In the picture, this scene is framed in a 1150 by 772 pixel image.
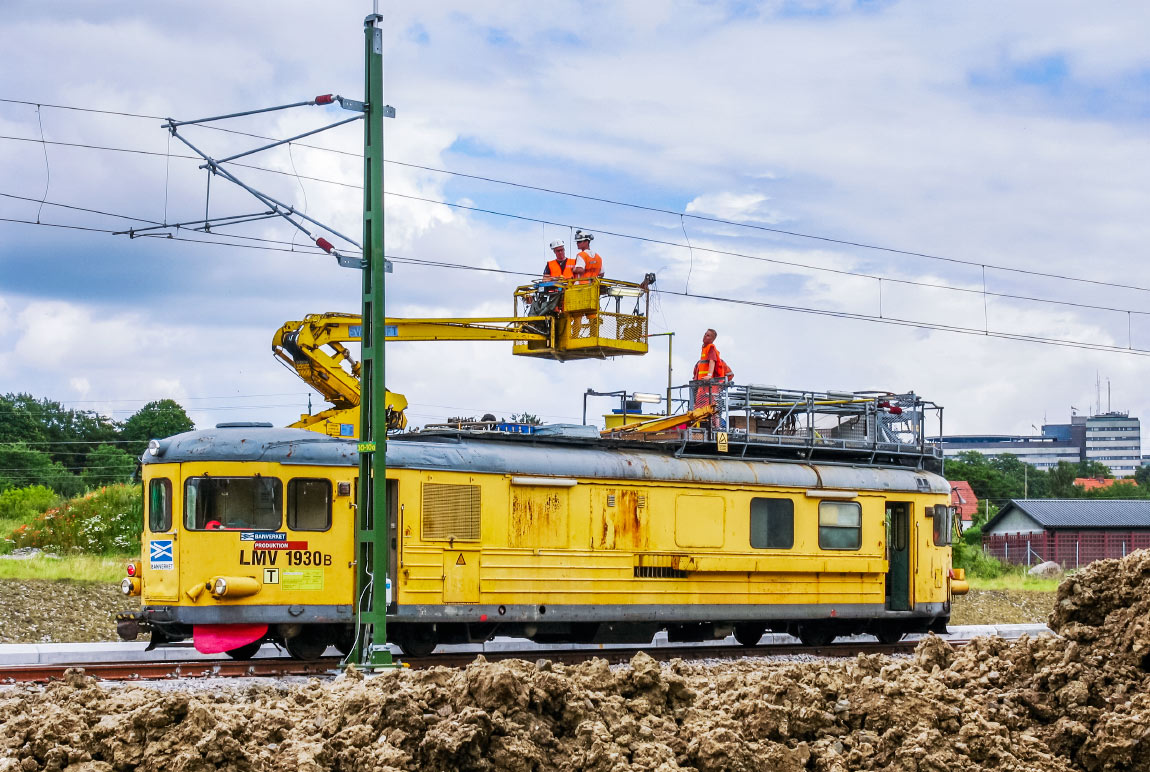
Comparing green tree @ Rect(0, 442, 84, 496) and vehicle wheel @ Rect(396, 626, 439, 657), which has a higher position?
green tree @ Rect(0, 442, 84, 496)

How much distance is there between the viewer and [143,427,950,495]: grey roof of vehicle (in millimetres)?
15672

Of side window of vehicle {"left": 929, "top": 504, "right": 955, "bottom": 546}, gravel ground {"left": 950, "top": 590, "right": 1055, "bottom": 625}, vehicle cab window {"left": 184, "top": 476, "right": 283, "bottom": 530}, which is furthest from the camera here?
gravel ground {"left": 950, "top": 590, "right": 1055, "bottom": 625}

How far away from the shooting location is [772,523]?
19219 mm

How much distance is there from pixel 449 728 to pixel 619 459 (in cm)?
957

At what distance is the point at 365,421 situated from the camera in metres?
14.8

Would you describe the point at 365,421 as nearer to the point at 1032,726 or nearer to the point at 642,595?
the point at 642,595

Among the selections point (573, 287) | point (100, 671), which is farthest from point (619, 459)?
point (100, 671)

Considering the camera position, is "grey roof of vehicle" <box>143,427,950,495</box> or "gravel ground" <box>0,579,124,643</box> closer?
"grey roof of vehicle" <box>143,427,950,495</box>

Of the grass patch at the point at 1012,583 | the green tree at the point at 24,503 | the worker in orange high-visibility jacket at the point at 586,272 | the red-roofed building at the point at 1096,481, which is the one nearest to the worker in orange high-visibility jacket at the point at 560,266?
the worker in orange high-visibility jacket at the point at 586,272

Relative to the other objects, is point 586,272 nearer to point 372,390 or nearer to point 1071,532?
point 372,390

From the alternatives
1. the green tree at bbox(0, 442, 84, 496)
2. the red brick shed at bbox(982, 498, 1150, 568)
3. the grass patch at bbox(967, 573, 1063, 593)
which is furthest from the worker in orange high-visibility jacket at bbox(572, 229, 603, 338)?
the green tree at bbox(0, 442, 84, 496)

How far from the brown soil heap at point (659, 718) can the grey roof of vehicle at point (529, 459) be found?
5124 millimetres

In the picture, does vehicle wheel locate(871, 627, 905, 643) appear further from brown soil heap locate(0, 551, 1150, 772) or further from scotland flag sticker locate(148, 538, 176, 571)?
scotland flag sticker locate(148, 538, 176, 571)

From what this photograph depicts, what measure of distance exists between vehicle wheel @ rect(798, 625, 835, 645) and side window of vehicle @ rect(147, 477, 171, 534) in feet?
32.5
